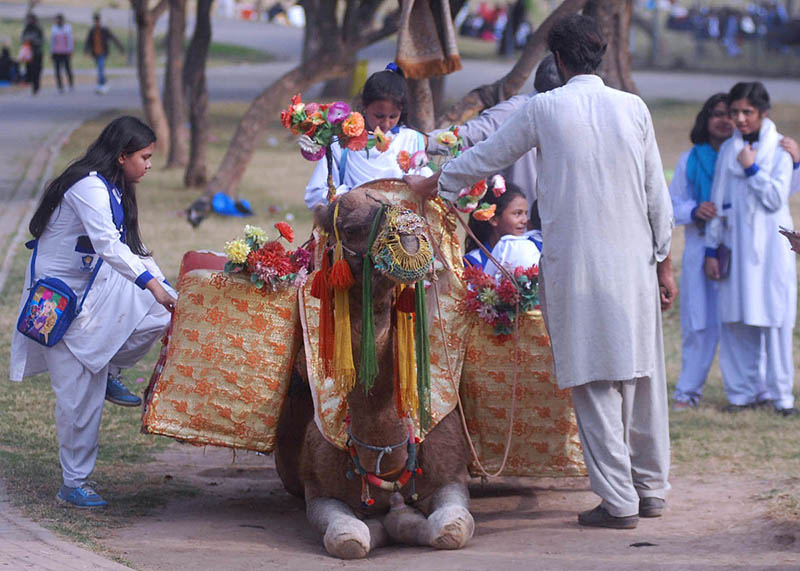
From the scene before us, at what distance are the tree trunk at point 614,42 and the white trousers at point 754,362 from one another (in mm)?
3352

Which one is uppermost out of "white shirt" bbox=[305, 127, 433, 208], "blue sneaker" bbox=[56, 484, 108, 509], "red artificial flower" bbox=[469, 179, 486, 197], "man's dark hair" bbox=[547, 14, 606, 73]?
"man's dark hair" bbox=[547, 14, 606, 73]

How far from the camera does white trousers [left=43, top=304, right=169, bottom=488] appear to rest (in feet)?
20.4

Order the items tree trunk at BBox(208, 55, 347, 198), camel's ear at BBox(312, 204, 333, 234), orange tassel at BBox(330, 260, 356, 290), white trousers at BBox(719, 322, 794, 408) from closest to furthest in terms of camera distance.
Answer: orange tassel at BBox(330, 260, 356, 290), camel's ear at BBox(312, 204, 333, 234), white trousers at BBox(719, 322, 794, 408), tree trunk at BBox(208, 55, 347, 198)

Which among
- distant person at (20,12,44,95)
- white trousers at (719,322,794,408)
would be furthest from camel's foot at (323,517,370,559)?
distant person at (20,12,44,95)

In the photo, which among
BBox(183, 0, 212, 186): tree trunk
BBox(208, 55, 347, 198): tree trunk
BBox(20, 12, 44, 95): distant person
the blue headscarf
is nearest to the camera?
the blue headscarf

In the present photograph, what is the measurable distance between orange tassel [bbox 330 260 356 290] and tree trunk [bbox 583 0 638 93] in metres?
6.92

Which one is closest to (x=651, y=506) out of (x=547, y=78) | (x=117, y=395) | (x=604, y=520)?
(x=604, y=520)

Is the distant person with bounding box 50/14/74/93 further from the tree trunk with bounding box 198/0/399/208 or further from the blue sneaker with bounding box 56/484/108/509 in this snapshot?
the blue sneaker with bounding box 56/484/108/509

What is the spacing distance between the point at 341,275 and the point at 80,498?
220cm

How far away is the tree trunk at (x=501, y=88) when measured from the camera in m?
9.20

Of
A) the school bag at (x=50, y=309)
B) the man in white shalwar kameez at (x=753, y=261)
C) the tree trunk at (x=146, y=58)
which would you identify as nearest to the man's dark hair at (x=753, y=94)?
the man in white shalwar kameez at (x=753, y=261)

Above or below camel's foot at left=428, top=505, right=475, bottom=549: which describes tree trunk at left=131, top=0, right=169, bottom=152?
above

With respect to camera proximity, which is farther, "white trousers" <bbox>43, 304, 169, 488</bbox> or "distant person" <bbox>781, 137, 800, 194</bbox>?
"distant person" <bbox>781, 137, 800, 194</bbox>

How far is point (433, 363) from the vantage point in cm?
607
